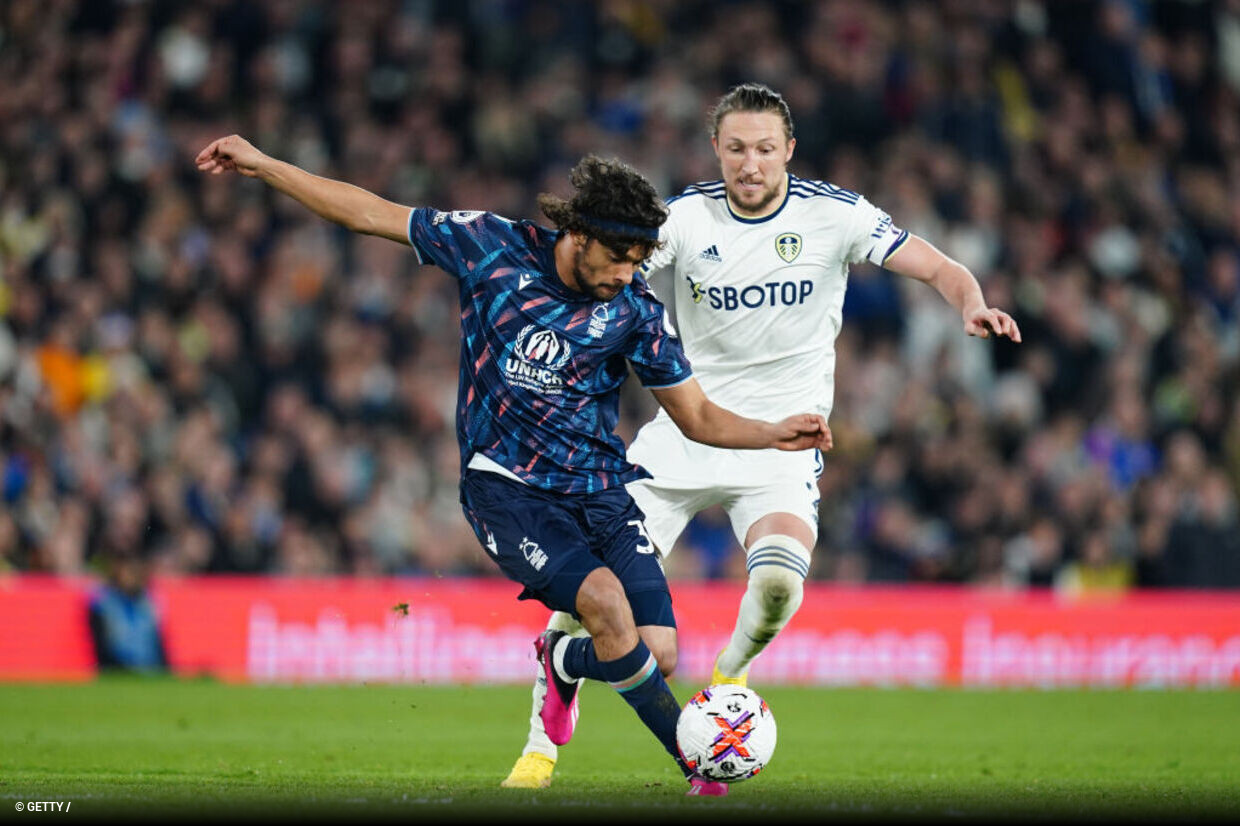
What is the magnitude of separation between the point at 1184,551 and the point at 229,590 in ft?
30.6

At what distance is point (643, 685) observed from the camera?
7508mm

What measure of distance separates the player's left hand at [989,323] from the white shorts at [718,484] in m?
1.28

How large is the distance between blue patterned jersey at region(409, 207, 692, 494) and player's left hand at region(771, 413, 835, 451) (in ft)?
1.76

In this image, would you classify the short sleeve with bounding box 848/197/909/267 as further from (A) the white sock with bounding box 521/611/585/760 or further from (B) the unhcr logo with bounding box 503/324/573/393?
(A) the white sock with bounding box 521/611/585/760

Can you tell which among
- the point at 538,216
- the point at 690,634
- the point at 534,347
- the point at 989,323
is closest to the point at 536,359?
the point at 534,347

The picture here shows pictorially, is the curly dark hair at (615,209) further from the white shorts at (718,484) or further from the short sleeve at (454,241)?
the white shorts at (718,484)

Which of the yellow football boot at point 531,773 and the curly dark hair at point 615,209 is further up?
the curly dark hair at point 615,209

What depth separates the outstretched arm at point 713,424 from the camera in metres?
7.55

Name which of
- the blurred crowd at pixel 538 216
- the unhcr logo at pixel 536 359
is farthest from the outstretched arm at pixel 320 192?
the blurred crowd at pixel 538 216

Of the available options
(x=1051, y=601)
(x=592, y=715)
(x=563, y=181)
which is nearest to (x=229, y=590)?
(x=592, y=715)

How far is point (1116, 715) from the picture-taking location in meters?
13.7

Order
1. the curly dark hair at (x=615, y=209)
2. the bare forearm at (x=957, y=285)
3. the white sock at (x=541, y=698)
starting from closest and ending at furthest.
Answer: the curly dark hair at (x=615, y=209)
the bare forearm at (x=957, y=285)
the white sock at (x=541, y=698)

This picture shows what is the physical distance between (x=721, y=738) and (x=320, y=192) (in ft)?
9.26

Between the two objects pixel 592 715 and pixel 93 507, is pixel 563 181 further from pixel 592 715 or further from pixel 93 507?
pixel 592 715
